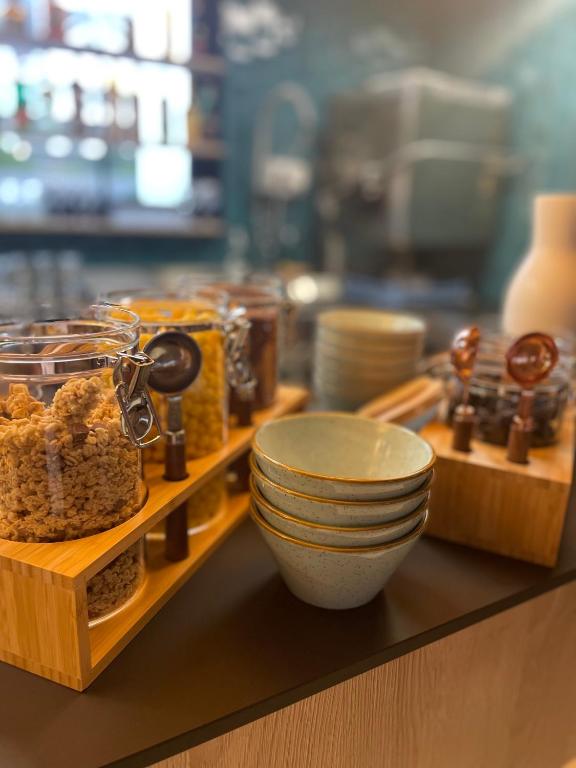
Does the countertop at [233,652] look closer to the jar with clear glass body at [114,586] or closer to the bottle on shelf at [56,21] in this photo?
the jar with clear glass body at [114,586]

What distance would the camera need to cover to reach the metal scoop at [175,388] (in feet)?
2.15

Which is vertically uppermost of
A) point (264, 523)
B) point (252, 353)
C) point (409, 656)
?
point (252, 353)

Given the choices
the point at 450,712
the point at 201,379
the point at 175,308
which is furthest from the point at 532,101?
the point at 450,712

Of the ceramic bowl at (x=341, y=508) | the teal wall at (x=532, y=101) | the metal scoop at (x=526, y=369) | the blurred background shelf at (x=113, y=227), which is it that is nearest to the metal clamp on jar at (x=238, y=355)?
the ceramic bowl at (x=341, y=508)

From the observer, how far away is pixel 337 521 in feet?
1.92

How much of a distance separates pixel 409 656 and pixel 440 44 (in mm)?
4331

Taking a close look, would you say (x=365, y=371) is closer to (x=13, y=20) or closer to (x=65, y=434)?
(x=65, y=434)

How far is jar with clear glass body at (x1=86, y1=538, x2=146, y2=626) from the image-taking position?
57cm

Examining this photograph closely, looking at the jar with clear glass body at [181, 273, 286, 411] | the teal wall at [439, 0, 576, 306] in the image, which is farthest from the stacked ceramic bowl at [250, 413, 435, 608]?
the teal wall at [439, 0, 576, 306]

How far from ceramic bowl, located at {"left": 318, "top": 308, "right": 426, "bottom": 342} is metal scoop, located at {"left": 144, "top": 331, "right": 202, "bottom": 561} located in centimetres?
56

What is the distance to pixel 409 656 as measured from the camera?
0.61 meters

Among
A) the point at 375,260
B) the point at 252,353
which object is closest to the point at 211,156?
the point at 375,260

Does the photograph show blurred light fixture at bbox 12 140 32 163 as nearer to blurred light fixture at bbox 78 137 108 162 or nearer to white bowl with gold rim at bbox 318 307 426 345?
blurred light fixture at bbox 78 137 108 162

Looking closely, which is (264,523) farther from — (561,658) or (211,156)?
(211,156)
